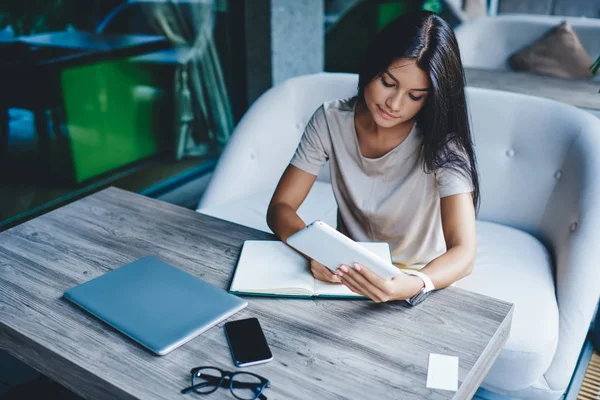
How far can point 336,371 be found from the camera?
940 mm

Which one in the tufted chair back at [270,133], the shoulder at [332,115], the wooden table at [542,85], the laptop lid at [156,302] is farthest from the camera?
the wooden table at [542,85]

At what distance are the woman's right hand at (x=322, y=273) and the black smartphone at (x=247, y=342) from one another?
183 mm

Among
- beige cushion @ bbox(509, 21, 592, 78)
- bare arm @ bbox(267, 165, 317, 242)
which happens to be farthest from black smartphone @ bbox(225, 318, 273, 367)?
beige cushion @ bbox(509, 21, 592, 78)

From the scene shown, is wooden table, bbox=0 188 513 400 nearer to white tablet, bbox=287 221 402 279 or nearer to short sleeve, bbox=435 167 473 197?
white tablet, bbox=287 221 402 279

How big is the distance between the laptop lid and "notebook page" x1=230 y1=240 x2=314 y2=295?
0.05 meters

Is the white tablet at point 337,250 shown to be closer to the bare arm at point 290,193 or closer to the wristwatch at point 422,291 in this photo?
the wristwatch at point 422,291

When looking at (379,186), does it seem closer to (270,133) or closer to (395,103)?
(395,103)

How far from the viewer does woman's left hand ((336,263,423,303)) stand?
3.50 ft

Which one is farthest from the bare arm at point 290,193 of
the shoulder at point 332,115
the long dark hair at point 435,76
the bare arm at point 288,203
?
the long dark hair at point 435,76

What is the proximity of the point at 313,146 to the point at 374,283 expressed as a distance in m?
0.58

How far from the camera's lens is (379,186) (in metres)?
1.50

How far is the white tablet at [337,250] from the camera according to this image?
1.07 metres

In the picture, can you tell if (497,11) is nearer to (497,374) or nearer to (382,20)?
(382,20)

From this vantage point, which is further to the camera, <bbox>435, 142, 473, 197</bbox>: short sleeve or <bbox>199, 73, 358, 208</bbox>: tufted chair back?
<bbox>199, 73, 358, 208</bbox>: tufted chair back
